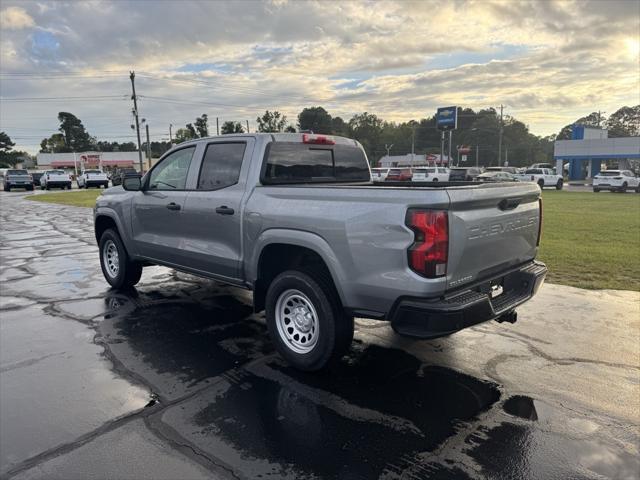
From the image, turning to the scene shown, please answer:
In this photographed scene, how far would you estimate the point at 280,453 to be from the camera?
9.71 ft

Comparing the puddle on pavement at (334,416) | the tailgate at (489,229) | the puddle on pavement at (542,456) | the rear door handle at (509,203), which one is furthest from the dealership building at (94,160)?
the puddle on pavement at (542,456)

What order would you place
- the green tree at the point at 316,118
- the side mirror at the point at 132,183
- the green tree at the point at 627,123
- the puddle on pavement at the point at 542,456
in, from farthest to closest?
the green tree at the point at 627,123, the green tree at the point at 316,118, the side mirror at the point at 132,183, the puddle on pavement at the point at 542,456

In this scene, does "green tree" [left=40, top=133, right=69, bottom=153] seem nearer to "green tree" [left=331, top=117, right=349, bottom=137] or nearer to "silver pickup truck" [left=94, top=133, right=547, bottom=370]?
"green tree" [left=331, top=117, right=349, bottom=137]

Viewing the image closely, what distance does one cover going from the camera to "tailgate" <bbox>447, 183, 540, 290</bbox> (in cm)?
327

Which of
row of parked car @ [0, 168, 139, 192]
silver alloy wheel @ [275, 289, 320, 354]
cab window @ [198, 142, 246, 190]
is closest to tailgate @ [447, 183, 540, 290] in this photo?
silver alloy wheel @ [275, 289, 320, 354]

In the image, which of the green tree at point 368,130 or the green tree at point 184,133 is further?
the green tree at point 368,130

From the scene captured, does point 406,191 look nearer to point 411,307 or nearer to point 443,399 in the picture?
point 411,307

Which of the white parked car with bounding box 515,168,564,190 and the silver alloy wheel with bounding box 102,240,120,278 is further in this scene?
the white parked car with bounding box 515,168,564,190

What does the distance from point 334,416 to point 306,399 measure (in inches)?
12.8

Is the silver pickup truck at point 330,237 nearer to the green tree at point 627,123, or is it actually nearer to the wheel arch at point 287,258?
the wheel arch at point 287,258

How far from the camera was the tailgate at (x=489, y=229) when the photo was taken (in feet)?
10.7

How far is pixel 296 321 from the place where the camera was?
4148mm

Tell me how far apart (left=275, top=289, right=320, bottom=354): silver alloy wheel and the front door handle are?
99 centimetres

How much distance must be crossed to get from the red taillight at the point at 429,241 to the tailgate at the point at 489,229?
7cm
